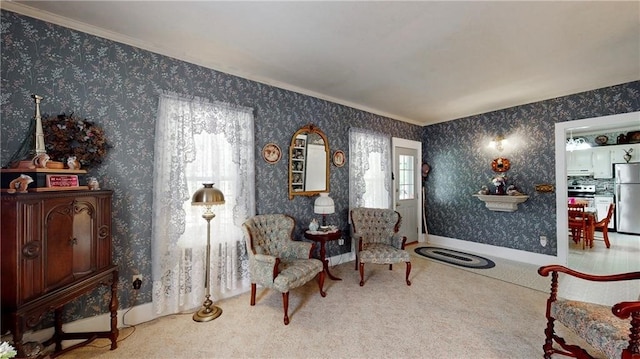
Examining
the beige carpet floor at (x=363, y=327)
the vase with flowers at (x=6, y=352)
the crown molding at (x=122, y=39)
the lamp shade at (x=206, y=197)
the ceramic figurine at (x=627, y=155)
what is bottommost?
the beige carpet floor at (x=363, y=327)

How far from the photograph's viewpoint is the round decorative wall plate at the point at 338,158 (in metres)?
3.89

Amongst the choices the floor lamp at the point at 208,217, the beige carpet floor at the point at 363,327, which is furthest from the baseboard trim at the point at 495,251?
the floor lamp at the point at 208,217

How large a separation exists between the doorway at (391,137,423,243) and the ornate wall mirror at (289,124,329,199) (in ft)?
5.54

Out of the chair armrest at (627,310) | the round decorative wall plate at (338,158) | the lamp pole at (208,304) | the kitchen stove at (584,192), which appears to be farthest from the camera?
the kitchen stove at (584,192)

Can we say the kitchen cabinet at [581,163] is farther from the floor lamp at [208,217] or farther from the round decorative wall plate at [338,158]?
the floor lamp at [208,217]

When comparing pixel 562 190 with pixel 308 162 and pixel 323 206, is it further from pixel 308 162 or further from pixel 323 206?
pixel 308 162

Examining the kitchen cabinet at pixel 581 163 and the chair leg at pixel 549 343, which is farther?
the kitchen cabinet at pixel 581 163

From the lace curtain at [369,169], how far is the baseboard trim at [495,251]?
5.00 feet

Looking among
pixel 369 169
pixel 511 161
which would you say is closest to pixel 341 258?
pixel 369 169

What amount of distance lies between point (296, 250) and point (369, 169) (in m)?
2.14

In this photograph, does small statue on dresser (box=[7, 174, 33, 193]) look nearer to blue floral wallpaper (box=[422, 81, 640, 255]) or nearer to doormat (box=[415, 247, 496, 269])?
doormat (box=[415, 247, 496, 269])

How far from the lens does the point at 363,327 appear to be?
222 cm

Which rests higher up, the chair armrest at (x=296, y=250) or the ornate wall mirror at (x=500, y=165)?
the ornate wall mirror at (x=500, y=165)

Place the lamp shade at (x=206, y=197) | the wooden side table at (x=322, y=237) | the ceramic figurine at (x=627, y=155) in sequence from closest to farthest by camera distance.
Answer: the lamp shade at (x=206, y=197) < the wooden side table at (x=322, y=237) < the ceramic figurine at (x=627, y=155)
